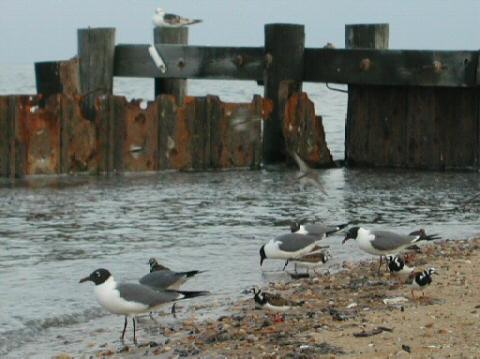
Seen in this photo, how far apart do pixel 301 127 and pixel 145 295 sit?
38.5 feet

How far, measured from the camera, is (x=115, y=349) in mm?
9453

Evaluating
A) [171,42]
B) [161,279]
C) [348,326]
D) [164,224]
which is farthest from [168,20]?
[348,326]

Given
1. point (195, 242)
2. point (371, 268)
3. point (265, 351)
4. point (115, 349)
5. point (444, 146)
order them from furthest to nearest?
point (444, 146) → point (195, 242) → point (371, 268) → point (115, 349) → point (265, 351)

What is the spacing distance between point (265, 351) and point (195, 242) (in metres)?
6.29

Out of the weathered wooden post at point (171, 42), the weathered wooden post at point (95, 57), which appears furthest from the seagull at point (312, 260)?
the weathered wooden post at point (171, 42)

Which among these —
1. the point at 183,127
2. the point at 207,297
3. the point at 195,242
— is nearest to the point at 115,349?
the point at 207,297

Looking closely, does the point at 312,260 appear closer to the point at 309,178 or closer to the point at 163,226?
the point at 163,226

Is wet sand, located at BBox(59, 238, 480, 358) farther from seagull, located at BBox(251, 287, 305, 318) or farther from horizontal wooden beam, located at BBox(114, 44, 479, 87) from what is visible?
horizontal wooden beam, located at BBox(114, 44, 479, 87)

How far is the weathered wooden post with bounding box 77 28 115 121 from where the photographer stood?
21.7 m

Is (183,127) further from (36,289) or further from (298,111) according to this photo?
(36,289)

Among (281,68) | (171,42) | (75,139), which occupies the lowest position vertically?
(75,139)

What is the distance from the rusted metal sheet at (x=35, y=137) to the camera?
19344mm

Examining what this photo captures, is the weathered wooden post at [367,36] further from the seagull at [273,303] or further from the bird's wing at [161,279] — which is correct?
the seagull at [273,303]

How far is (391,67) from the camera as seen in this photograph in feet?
67.1
